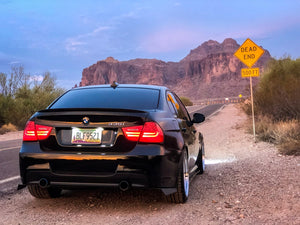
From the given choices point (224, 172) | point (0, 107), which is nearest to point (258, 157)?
point (224, 172)

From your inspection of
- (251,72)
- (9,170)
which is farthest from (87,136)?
(251,72)

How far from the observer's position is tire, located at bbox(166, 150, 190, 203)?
4844 millimetres

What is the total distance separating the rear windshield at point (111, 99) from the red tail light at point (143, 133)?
1.81 feet

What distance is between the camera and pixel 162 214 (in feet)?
15.5

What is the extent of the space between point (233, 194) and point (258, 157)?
4.28 meters

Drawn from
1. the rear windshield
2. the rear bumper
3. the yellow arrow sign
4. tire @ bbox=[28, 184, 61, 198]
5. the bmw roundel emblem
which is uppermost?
the yellow arrow sign

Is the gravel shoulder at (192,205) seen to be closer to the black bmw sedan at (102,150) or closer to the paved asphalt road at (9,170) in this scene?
the black bmw sedan at (102,150)

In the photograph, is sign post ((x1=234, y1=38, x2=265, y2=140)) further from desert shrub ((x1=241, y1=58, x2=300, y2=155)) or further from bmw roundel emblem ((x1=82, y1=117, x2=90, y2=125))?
bmw roundel emblem ((x1=82, y1=117, x2=90, y2=125))

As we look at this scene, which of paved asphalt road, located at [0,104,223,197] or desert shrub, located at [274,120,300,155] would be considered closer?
paved asphalt road, located at [0,104,223,197]

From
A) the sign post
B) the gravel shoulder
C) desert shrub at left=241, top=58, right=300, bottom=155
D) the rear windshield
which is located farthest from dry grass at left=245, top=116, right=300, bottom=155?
the rear windshield

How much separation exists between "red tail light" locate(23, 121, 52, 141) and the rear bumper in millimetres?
168

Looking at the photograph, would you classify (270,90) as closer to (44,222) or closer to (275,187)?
(275,187)

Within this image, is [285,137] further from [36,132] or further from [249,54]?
[36,132]

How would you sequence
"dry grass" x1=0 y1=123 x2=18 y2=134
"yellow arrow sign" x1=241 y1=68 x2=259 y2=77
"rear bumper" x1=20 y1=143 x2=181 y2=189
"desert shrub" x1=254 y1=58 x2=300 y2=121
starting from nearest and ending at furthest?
"rear bumper" x1=20 y1=143 x2=181 y2=189 < "yellow arrow sign" x1=241 y1=68 x2=259 y2=77 < "desert shrub" x1=254 y1=58 x2=300 y2=121 < "dry grass" x1=0 y1=123 x2=18 y2=134
